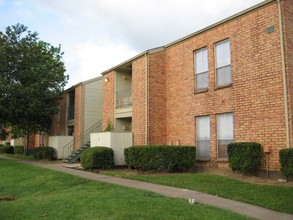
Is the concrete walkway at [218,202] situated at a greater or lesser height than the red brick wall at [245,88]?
lesser

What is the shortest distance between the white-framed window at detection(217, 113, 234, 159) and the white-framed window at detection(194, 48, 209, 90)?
1.88 m

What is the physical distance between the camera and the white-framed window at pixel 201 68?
651 inches

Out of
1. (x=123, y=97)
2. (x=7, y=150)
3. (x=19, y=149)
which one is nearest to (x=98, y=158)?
(x=123, y=97)

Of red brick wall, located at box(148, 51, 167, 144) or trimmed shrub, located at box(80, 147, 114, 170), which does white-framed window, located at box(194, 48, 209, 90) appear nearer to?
red brick wall, located at box(148, 51, 167, 144)

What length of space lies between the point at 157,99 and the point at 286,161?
8.37 m

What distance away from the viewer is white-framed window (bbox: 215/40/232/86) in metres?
15.4

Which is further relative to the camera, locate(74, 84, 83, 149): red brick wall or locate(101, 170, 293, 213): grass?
locate(74, 84, 83, 149): red brick wall

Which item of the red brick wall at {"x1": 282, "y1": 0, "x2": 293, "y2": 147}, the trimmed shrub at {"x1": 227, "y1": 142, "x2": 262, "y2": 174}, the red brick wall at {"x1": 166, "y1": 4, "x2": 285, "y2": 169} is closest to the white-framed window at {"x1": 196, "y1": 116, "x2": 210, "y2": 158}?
the red brick wall at {"x1": 166, "y1": 4, "x2": 285, "y2": 169}

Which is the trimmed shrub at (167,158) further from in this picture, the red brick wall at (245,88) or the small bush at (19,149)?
the small bush at (19,149)

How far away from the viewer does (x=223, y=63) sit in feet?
51.3

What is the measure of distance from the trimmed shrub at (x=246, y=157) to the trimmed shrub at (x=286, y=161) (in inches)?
47.2

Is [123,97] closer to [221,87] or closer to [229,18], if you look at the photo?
[221,87]

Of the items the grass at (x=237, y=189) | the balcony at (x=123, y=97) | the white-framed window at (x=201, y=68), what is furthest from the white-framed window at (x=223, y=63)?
the balcony at (x=123, y=97)

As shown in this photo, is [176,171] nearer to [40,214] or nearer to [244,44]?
[244,44]
